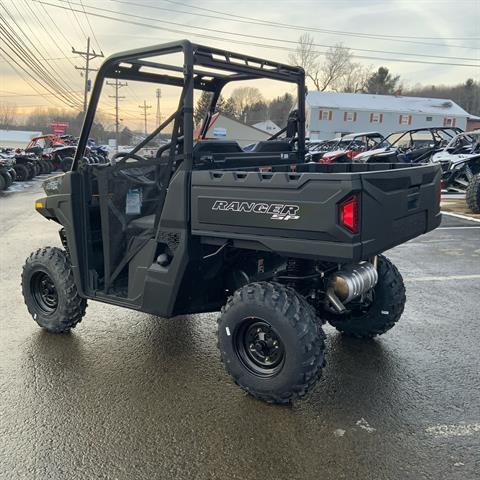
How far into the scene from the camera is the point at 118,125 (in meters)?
4.05

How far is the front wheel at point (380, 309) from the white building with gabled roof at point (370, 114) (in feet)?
161

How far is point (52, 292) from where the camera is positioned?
15.0ft

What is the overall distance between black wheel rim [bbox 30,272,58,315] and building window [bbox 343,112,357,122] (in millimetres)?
53215

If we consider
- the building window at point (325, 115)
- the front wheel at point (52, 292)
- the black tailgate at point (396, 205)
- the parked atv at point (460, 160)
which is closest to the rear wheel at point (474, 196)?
the parked atv at point (460, 160)

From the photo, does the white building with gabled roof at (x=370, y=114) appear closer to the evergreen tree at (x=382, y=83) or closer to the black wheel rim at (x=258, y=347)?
the evergreen tree at (x=382, y=83)

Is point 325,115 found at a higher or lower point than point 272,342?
lower

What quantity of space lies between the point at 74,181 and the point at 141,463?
2216 millimetres

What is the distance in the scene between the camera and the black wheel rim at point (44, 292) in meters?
4.55

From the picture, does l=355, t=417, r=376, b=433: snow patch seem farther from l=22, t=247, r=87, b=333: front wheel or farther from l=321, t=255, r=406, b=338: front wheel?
l=22, t=247, r=87, b=333: front wheel

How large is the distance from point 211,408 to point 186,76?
2.12 m

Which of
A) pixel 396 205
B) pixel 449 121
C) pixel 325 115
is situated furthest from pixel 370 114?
pixel 396 205

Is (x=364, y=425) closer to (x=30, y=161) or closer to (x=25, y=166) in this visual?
(x=25, y=166)

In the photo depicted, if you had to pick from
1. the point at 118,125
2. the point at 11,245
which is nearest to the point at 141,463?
the point at 118,125

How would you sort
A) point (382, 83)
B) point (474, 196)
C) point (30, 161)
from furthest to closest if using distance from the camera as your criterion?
1. point (382, 83)
2. point (30, 161)
3. point (474, 196)
